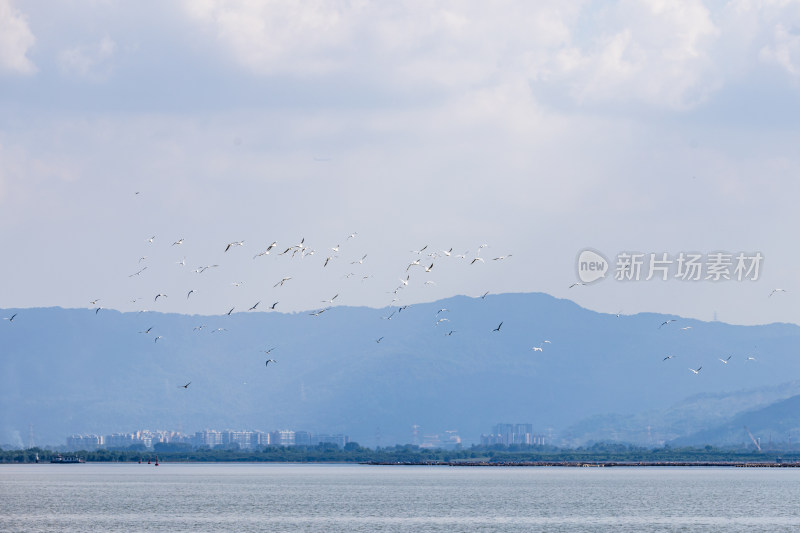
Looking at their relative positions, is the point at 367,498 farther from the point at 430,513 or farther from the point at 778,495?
the point at 778,495

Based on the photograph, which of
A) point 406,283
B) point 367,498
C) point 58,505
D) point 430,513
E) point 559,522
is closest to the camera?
point 406,283

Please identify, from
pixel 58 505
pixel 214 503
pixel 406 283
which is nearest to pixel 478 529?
pixel 406 283

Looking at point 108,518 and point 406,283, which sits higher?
point 406,283

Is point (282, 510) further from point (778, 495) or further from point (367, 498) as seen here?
point (778, 495)

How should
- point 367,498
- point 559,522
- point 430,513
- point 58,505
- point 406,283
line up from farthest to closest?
1. point 367,498
2. point 58,505
3. point 430,513
4. point 559,522
5. point 406,283

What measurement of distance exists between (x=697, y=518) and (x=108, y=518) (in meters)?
60.6

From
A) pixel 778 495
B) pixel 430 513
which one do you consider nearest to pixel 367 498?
pixel 430 513

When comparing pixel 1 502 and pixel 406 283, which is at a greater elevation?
pixel 406 283

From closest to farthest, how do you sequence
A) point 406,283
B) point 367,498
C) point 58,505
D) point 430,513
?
point 406,283 < point 430,513 < point 58,505 < point 367,498

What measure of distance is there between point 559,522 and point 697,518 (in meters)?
15.1

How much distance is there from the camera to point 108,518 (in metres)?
128

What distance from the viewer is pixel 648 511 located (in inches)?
5438

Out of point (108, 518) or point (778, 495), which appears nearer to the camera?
point (108, 518)

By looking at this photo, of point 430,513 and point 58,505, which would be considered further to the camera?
point 58,505
